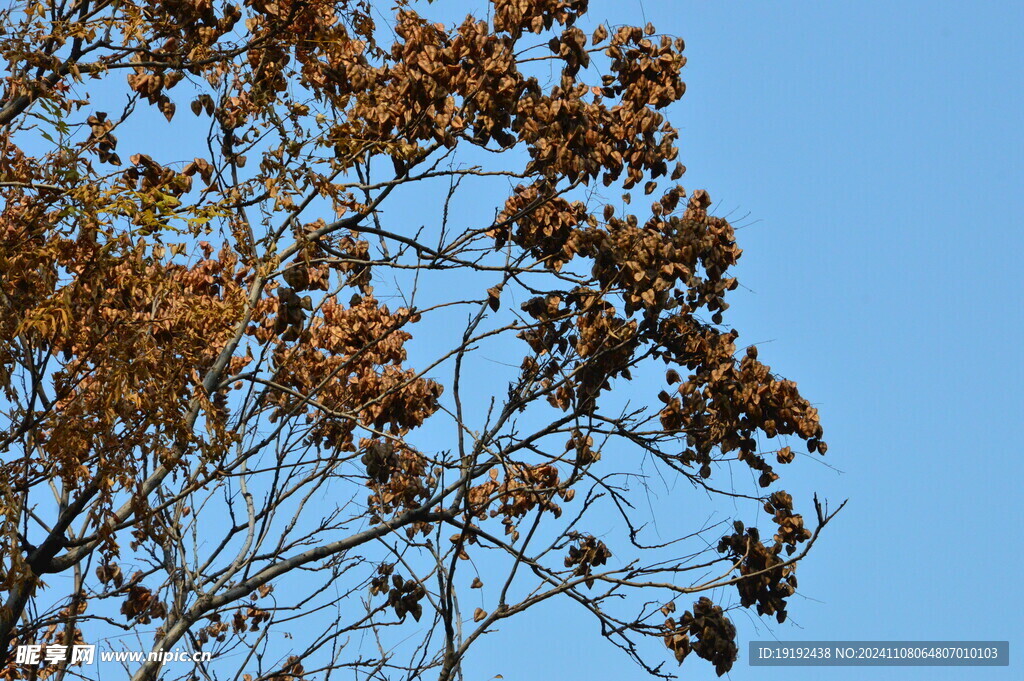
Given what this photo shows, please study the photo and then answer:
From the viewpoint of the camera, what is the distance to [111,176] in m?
5.75

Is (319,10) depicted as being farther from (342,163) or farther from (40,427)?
(40,427)

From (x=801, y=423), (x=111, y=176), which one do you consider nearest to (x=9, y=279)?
(x=111, y=176)

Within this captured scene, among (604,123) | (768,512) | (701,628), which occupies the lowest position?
(701,628)

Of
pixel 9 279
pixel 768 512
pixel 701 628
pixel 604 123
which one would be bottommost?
pixel 701 628

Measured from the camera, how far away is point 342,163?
280 inches

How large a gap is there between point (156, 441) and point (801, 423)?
3.88 m

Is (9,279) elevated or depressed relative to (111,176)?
depressed

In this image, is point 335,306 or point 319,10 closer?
point 319,10

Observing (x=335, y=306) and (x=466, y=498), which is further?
(x=335, y=306)

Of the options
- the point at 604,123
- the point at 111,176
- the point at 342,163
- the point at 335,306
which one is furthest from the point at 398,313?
the point at 111,176

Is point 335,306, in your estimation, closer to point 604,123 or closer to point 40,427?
point 604,123

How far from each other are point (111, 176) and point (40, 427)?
133 centimetres

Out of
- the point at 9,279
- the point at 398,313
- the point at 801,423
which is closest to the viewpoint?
the point at 9,279

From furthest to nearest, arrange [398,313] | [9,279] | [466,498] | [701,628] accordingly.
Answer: [398,313]
[701,628]
[466,498]
[9,279]
